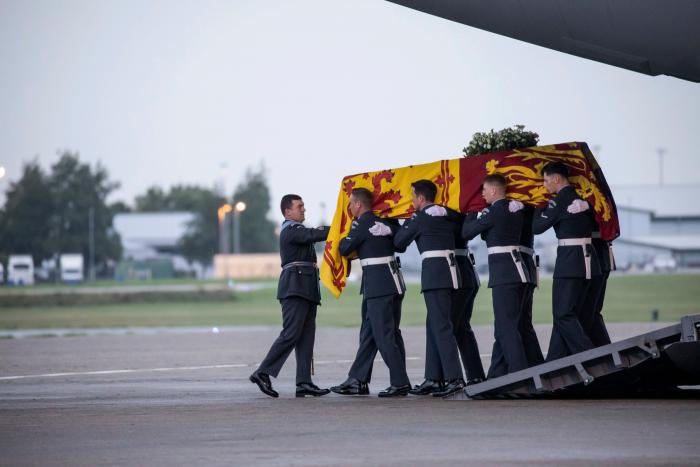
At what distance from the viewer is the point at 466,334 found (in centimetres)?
1276

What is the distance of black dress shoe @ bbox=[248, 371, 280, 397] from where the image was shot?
1271cm

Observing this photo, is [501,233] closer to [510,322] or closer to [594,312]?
[510,322]

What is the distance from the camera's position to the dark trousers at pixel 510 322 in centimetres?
1183

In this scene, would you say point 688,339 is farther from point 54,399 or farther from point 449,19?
point 54,399

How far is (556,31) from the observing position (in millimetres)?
10672

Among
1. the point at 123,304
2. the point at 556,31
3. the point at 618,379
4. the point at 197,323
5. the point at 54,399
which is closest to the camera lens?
the point at 556,31

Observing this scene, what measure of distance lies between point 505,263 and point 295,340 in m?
2.51

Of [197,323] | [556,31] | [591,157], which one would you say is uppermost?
[556,31]

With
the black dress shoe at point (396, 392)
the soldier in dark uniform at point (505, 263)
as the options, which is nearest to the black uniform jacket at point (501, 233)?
the soldier in dark uniform at point (505, 263)

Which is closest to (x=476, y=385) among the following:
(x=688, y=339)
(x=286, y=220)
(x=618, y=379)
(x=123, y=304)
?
(x=618, y=379)

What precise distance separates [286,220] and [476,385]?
2.92 m

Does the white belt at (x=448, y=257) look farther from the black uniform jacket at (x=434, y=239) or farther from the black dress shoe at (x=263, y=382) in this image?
the black dress shoe at (x=263, y=382)

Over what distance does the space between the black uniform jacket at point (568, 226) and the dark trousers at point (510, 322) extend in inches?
19.1

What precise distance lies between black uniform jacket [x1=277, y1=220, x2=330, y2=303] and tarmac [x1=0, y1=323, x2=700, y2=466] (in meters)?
1.11
